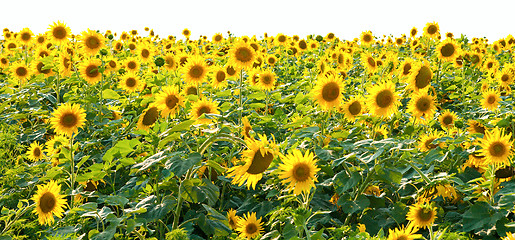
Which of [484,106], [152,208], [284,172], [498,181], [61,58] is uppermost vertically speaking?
[484,106]

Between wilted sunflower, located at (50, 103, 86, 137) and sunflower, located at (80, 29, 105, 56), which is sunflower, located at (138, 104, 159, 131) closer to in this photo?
wilted sunflower, located at (50, 103, 86, 137)

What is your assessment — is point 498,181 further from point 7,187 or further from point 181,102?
point 7,187

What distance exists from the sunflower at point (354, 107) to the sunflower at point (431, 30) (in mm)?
4302

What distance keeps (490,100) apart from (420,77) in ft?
4.90

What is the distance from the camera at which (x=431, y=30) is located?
7594 mm

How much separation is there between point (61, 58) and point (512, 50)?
11950mm

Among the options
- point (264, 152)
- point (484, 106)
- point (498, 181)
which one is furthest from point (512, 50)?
point (264, 152)

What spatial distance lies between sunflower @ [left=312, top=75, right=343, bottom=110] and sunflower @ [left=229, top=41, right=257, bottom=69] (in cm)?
103

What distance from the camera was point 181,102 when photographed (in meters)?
3.69

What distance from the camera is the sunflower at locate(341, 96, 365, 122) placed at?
12.5 ft

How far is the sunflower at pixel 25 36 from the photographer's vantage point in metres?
8.61

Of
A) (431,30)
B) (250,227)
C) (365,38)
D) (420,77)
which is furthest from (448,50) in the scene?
(250,227)

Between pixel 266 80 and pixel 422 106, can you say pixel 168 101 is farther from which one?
pixel 422 106

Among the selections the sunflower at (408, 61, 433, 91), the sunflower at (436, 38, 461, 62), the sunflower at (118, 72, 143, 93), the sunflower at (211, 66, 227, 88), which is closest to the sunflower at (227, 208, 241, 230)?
the sunflower at (408, 61, 433, 91)
